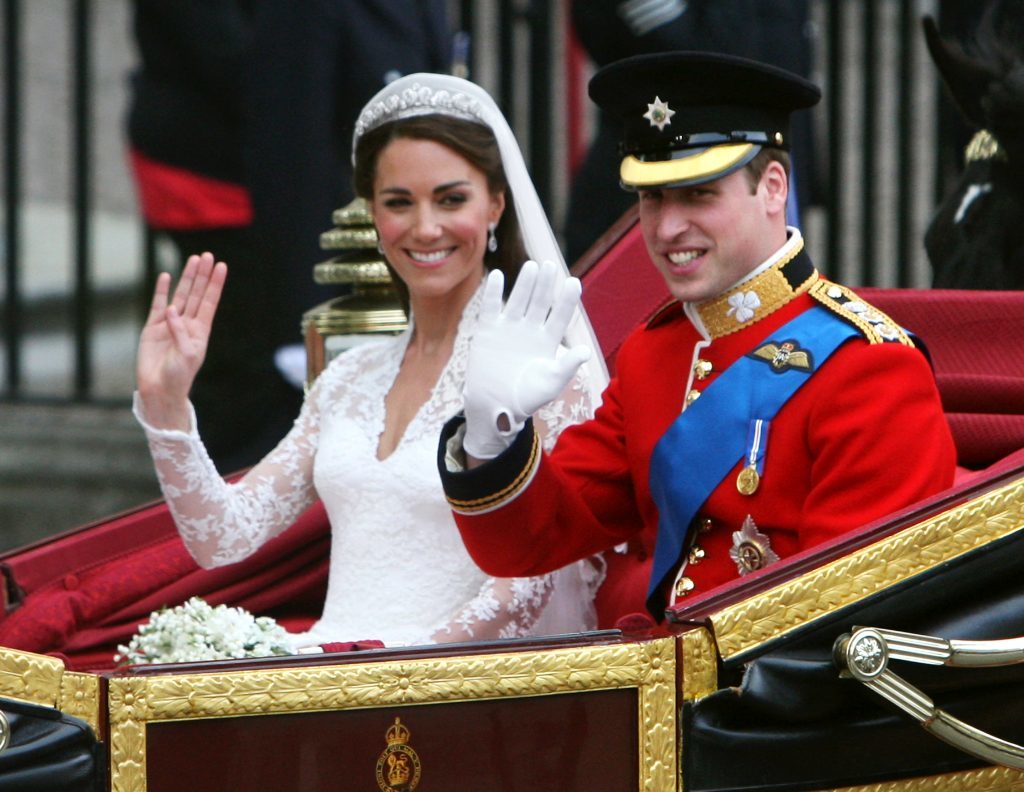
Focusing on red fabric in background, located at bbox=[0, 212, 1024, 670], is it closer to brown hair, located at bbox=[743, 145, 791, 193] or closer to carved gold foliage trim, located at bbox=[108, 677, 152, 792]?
brown hair, located at bbox=[743, 145, 791, 193]

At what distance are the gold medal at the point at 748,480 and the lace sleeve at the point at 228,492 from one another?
0.86 metres

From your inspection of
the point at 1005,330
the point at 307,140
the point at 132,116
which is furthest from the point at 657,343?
the point at 132,116

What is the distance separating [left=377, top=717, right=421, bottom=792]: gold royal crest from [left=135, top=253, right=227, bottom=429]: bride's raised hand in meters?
0.88

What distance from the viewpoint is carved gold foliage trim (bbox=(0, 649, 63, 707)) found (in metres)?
2.11

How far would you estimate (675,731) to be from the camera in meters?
2.26

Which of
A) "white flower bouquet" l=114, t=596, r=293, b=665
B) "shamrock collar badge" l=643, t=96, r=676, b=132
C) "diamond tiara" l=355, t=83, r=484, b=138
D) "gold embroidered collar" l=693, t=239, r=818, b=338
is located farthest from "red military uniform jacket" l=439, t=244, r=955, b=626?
"diamond tiara" l=355, t=83, r=484, b=138

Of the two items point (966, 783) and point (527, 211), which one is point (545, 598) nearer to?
point (527, 211)

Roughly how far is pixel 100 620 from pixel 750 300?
3.89ft

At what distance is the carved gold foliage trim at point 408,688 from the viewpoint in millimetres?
2135

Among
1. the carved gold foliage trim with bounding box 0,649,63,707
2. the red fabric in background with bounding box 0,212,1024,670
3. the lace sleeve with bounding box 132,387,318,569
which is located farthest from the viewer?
the lace sleeve with bounding box 132,387,318,569

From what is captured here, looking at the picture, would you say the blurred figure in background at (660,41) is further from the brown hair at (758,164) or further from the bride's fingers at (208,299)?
the brown hair at (758,164)

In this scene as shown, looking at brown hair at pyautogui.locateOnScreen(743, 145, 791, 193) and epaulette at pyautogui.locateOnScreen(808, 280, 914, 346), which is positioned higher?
brown hair at pyautogui.locateOnScreen(743, 145, 791, 193)

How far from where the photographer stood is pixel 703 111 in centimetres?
251

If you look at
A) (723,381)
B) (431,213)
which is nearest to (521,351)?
(723,381)
